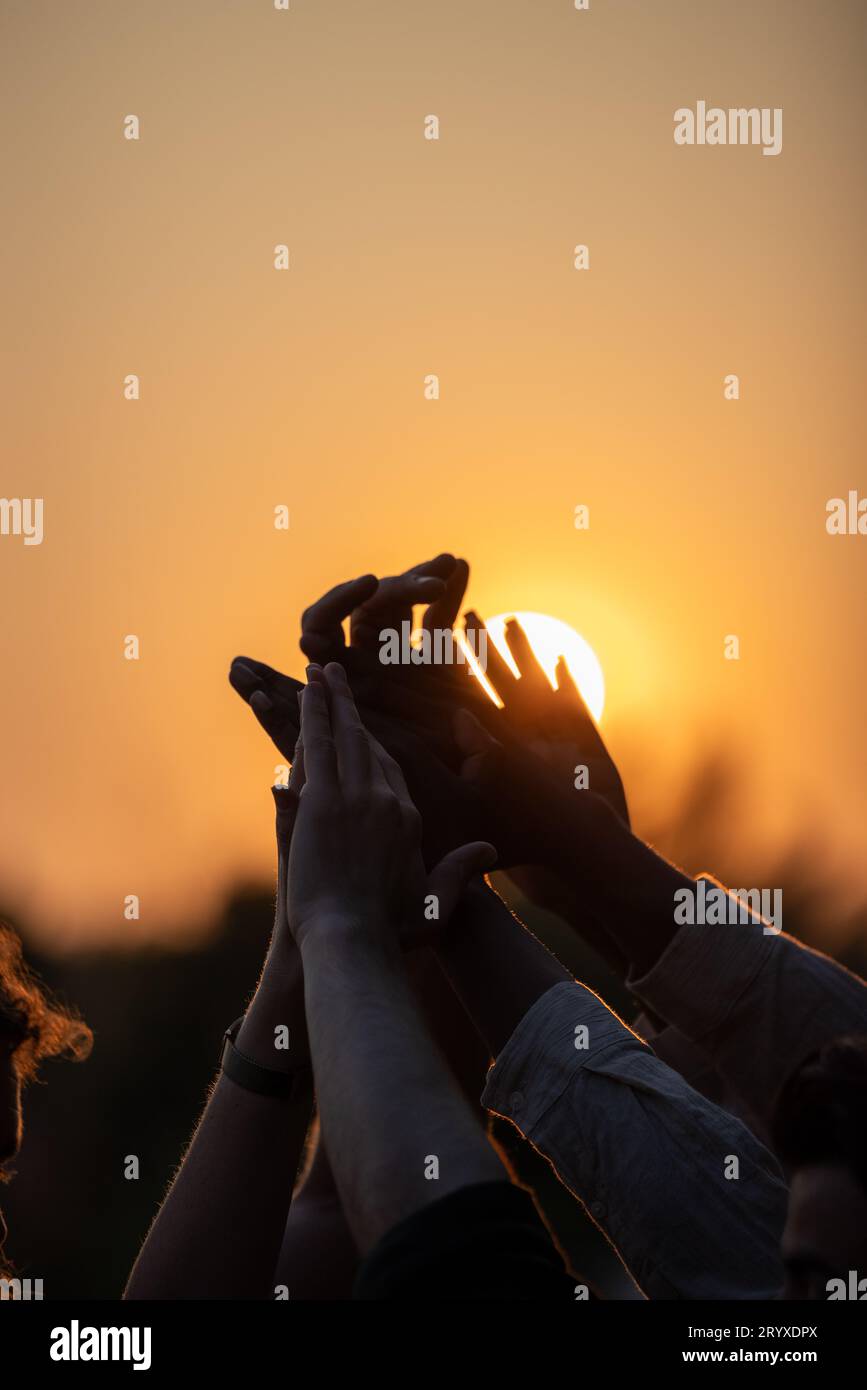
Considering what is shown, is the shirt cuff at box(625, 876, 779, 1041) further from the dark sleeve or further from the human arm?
the dark sleeve

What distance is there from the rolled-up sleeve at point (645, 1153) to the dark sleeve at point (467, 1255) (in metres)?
0.49

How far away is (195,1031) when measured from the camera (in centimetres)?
2100

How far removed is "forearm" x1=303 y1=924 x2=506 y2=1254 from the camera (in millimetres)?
1030

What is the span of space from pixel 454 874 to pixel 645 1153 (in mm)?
421

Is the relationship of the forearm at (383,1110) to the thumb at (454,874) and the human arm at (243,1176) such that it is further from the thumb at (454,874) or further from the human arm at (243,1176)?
the human arm at (243,1176)

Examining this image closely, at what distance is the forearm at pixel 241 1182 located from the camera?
1.57 meters

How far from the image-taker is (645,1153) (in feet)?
5.01

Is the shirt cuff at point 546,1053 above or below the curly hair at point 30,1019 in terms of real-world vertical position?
above

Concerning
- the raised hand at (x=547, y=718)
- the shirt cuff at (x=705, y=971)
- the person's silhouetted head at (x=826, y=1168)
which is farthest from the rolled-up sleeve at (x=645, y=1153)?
the raised hand at (x=547, y=718)

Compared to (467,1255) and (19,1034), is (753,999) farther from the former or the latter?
(19,1034)

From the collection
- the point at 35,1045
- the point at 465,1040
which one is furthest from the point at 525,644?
the point at 35,1045

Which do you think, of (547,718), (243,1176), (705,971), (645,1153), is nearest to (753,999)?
(705,971)

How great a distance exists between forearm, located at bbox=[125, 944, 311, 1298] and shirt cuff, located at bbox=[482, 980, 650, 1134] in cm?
27
